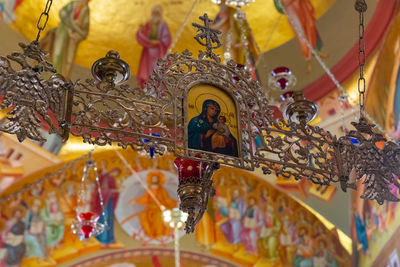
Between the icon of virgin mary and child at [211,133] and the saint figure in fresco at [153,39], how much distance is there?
651 cm

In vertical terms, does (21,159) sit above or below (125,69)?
above

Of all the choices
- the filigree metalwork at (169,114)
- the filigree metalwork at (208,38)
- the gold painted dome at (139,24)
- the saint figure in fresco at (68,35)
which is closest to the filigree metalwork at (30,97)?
the filigree metalwork at (169,114)

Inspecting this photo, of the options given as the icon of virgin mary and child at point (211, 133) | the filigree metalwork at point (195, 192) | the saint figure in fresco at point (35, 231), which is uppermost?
the saint figure in fresco at point (35, 231)

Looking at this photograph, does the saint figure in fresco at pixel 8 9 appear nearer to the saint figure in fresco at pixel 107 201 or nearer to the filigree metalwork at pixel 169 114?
the saint figure in fresco at pixel 107 201

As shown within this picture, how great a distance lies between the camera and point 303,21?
35.3 feet

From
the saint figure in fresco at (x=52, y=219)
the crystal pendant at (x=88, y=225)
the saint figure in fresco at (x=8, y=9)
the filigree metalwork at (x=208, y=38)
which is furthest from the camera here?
the saint figure in fresco at (x=52, y=219)

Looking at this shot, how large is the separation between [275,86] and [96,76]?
5.79 meters

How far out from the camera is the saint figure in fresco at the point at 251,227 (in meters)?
11.2

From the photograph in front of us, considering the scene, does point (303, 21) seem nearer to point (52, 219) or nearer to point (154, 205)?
point (154, 205)

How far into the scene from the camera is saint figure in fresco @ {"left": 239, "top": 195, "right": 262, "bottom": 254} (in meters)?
11.2

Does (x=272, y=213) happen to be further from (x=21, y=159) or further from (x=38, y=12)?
(x=38, y=12)

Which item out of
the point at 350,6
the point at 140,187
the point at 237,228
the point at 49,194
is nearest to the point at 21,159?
the point at 49,194

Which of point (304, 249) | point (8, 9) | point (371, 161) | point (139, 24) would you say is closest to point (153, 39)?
point (139, 24)

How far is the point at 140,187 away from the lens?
1138 centimetres
